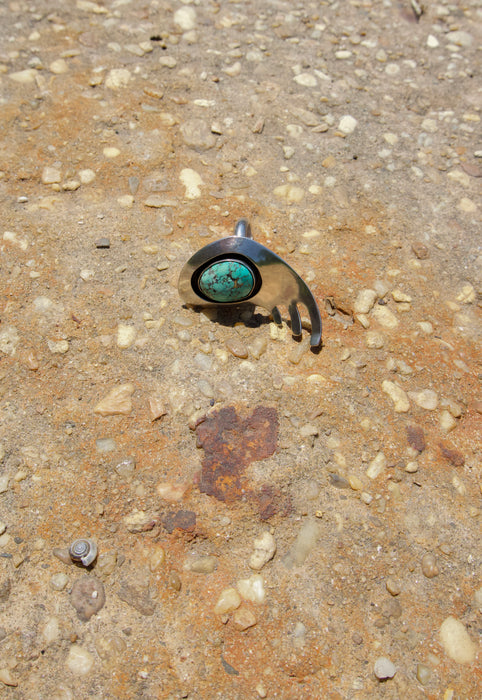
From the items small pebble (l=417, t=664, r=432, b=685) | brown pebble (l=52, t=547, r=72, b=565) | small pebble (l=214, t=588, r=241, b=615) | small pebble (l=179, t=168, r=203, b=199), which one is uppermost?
small pebble (l=179, t=168, r=203, b=199)

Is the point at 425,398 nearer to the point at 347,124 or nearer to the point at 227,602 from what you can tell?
the point at 227,602

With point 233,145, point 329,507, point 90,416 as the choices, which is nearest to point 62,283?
point 90,416

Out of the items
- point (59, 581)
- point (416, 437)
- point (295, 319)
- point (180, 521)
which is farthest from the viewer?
point (295, 319)

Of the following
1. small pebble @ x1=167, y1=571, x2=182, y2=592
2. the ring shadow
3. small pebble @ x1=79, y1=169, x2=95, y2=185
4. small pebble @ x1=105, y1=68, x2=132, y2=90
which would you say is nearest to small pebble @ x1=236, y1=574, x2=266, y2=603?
small pebble @ x1=167, y1=571, x2=182, y2=592

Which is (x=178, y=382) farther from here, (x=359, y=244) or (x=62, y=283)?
(x=359, y=244)

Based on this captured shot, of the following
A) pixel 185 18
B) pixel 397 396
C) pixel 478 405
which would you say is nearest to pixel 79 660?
pixel 397 396

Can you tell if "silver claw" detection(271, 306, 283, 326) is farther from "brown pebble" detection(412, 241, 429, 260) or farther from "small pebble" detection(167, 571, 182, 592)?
"small pebble" detection(167, 571, 182, 592)
